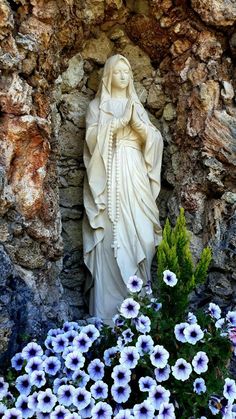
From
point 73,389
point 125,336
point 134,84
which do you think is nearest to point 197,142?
point 134,84

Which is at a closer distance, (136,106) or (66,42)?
(66,42)

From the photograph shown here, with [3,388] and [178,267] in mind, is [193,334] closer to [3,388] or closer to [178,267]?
[178,267]

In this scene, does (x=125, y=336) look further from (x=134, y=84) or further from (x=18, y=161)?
(x=134, y=84)

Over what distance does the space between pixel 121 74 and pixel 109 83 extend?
0.28 feet

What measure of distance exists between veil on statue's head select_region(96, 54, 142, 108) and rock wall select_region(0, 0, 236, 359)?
0.64ft

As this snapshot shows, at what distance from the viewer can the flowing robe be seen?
9.16 ft

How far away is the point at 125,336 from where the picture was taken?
6.46 feet

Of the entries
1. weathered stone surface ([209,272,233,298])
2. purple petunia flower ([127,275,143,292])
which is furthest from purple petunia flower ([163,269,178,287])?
weathered stone surface ([209,272,233,298])

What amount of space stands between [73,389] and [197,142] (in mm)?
1619

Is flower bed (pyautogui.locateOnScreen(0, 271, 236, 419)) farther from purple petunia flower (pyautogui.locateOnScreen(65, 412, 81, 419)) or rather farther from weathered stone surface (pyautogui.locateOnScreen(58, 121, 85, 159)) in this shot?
weathered stone surface (pyautogui.locateOnScreen(58, 121, 85, 159))

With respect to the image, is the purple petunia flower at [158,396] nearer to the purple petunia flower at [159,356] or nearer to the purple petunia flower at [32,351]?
the purple petunia flower at [159,356]

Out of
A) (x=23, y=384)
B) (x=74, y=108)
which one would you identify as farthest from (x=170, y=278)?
(x=74, y=108)

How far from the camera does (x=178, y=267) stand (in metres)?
2.08

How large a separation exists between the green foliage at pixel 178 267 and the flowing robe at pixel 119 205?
0.63m
